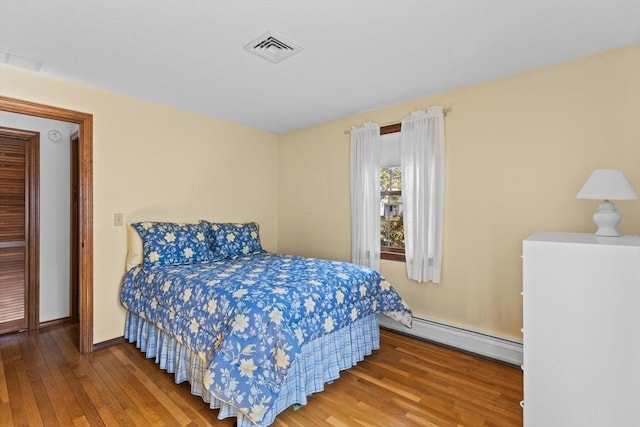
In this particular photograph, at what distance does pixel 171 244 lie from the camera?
2.90 m

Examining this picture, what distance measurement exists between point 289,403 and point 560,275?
66.1 inches

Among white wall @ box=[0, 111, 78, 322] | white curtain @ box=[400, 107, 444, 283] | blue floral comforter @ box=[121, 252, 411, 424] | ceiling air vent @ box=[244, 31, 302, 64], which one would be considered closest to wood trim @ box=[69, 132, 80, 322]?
white wall @ box=[0, 111, 78, 322]

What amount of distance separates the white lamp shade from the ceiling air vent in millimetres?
1988

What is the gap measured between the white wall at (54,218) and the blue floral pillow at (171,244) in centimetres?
122

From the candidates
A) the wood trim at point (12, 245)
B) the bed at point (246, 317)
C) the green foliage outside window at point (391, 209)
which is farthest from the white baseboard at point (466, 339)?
the wood trim at point (12, 245)

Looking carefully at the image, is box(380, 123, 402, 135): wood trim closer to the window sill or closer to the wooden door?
the window sill

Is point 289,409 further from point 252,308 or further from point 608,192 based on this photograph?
point 608,192

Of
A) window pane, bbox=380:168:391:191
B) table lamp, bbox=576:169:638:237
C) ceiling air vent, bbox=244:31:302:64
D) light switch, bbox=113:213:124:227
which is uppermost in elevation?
ceiling air vent, bbox=244:31:302:64

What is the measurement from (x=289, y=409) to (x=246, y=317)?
2.34 ft

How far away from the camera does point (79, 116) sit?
8.84ft

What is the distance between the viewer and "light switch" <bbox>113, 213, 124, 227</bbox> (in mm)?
2900

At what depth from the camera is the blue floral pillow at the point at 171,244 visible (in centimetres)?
281

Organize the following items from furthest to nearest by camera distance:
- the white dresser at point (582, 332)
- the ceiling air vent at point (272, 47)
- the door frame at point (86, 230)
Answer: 1. the door frame at point (86, 230)
2. the ceiling air vent at point (272, 47)
3. the white dresser at point (582, 332)

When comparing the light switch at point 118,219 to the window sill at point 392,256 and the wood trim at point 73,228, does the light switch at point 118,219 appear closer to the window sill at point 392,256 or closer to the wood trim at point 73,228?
the wood trim at point 73,228
